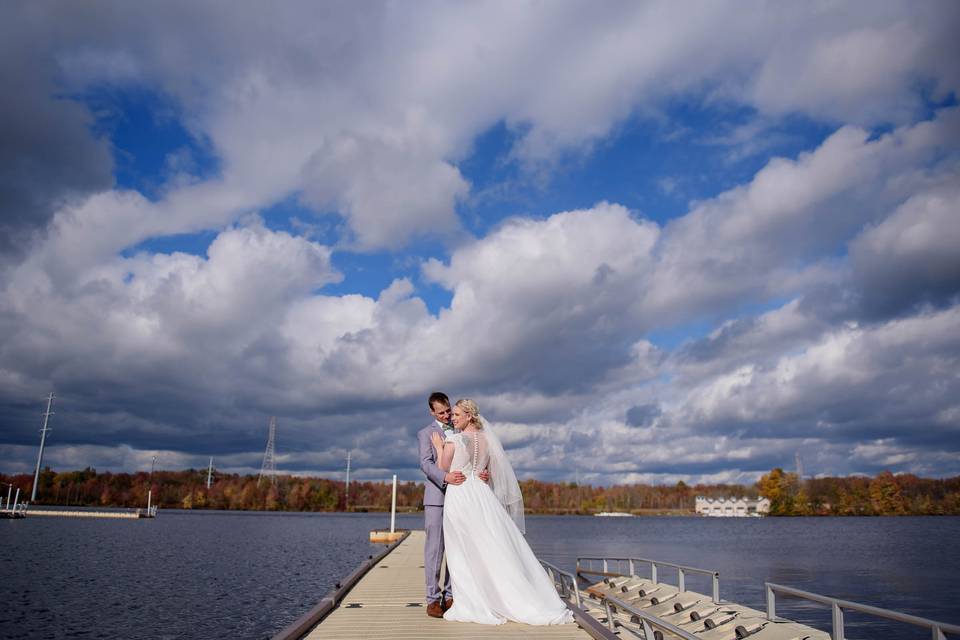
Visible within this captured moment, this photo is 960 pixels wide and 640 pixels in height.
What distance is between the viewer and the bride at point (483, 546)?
8.68 meters

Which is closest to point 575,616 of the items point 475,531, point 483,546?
point 483,546

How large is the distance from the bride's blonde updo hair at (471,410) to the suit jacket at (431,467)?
43 centimetres

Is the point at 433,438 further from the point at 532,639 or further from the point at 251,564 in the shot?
the point at 251,564

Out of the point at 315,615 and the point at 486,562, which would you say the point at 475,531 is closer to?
the point at 486,562

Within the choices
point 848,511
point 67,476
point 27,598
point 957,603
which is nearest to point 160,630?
point 27,598

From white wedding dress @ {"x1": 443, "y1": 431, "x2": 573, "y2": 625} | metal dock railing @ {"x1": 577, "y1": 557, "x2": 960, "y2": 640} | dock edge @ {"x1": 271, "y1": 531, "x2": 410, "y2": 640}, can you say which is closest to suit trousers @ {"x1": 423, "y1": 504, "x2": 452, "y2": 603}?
white wedding dress @ {"x1": 443, "y1": 431, "x2": 573, "y2": 625}

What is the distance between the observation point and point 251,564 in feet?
135

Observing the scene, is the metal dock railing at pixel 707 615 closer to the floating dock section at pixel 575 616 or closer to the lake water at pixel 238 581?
the floating dock section at pixel 575 616

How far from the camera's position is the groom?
9297mm

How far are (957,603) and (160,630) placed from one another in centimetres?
3272

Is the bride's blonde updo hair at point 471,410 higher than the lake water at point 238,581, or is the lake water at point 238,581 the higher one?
the bride's blonde updo hair at point 471,410

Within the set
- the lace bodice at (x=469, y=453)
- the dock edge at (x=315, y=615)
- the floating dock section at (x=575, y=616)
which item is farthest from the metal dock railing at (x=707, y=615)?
the dock edge at (x=315, y=615)

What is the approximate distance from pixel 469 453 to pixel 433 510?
0.90 m

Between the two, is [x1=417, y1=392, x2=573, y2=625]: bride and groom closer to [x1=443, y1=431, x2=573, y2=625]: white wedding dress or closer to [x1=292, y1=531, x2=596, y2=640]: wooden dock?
[x1=443, y1=431, x2=573, y2=625]: white wedding dress
